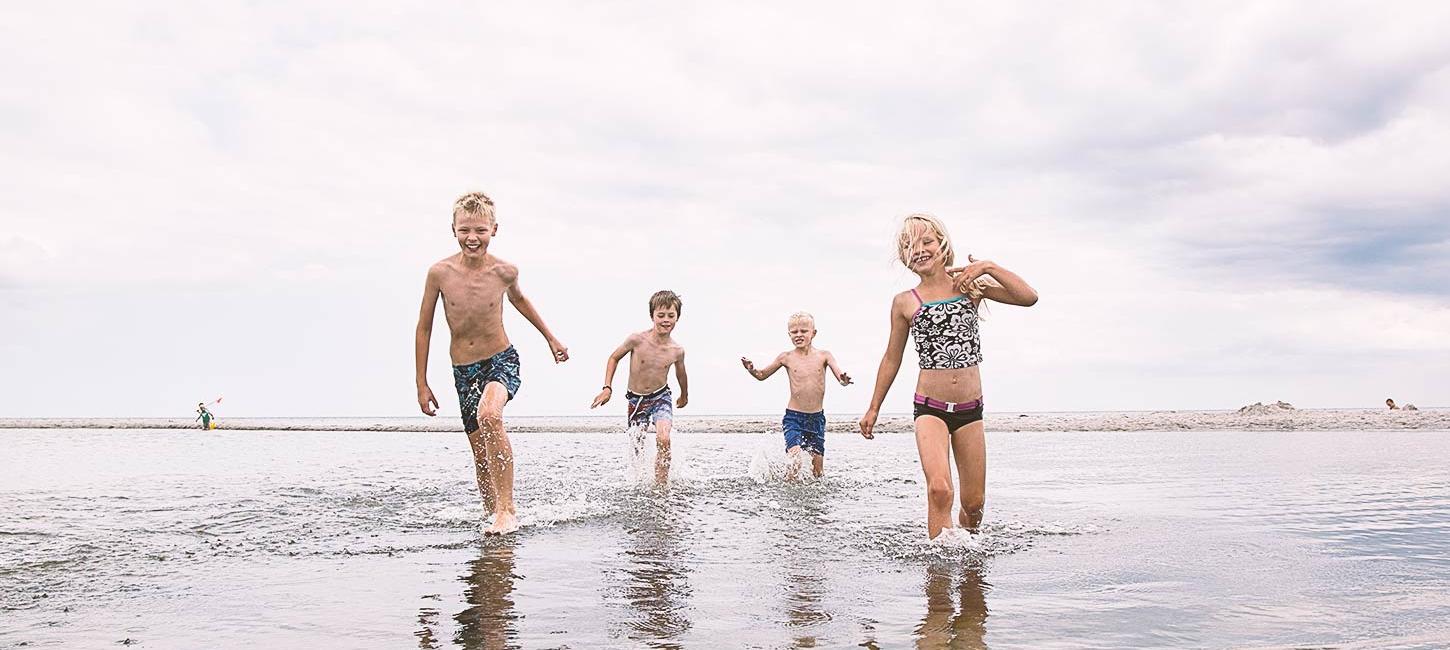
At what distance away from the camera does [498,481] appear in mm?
7023

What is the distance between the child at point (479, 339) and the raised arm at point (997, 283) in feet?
11.0

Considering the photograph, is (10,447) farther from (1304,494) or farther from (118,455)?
(1304,494)

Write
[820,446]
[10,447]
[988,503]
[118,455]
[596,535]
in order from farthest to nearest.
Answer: [10,447] < [118,455] < [820,446] < [988,503] < [596,535]

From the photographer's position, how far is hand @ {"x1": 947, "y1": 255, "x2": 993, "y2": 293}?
582 cm

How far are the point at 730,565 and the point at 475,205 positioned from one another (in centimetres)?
340

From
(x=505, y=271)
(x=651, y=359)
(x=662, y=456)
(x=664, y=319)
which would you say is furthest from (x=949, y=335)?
(x=651, y=359)

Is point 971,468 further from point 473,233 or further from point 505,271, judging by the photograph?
point 473,233

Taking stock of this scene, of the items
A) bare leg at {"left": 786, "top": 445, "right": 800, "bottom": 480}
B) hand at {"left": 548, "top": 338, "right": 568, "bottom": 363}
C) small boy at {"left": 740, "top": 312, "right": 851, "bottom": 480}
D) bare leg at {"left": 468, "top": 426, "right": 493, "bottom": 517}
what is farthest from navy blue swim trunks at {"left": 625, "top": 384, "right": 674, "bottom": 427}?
bare leg at {"left": 468, "top": 426, "right": 493, "bottom": 517}

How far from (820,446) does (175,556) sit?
7.47 meters

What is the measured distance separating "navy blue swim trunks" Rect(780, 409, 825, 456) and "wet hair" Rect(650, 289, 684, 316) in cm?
205

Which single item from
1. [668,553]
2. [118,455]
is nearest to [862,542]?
[668,553]

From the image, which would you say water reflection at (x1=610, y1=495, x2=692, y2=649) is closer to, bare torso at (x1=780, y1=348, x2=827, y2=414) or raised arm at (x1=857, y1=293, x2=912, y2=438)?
raised arm at (x1=857, y1=293, x2=912, y2=438)

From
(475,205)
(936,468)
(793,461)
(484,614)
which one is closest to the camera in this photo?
(484,614)

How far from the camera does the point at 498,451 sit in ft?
22.9
